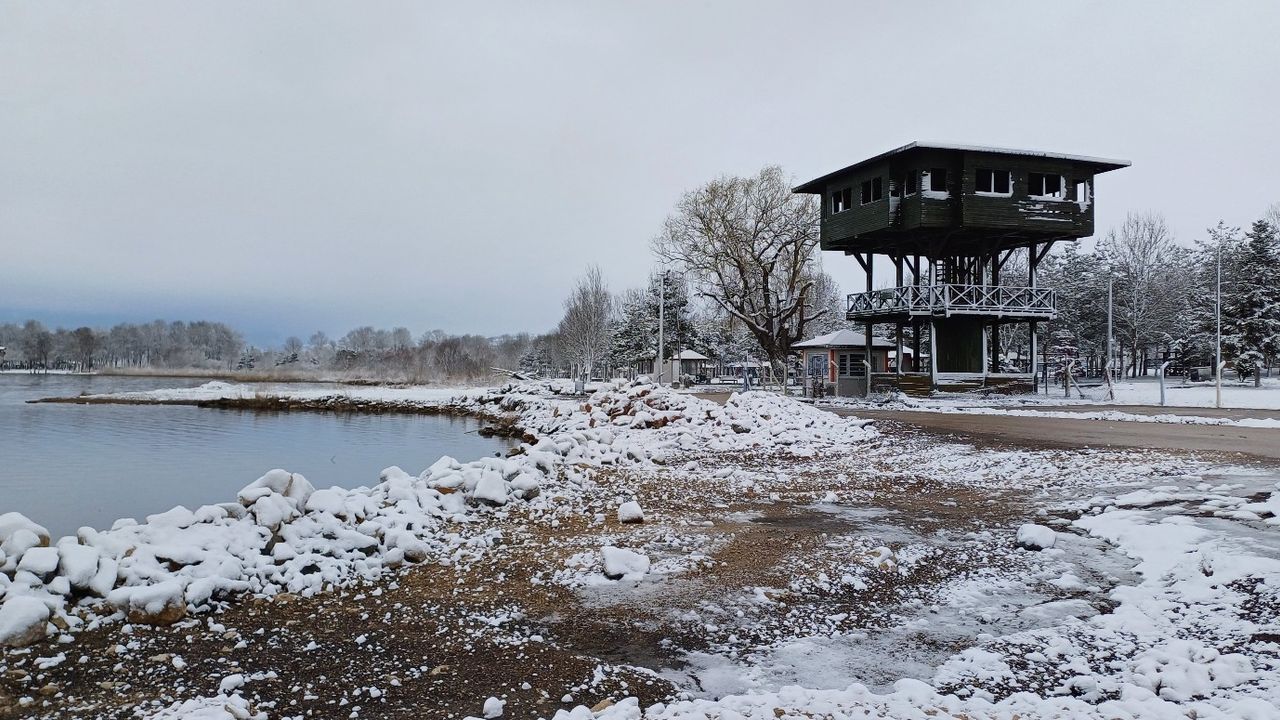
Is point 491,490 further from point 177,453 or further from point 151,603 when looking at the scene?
point 177,453

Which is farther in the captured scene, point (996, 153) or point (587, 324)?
point (587, 324)

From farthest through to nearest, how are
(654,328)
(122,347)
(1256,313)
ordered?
(122,347) → (654,328) → (1256,313)

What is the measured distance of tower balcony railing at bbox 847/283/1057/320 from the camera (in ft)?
97.8

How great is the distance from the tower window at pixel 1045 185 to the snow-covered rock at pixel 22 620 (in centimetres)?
3429

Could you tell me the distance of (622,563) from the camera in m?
5.95

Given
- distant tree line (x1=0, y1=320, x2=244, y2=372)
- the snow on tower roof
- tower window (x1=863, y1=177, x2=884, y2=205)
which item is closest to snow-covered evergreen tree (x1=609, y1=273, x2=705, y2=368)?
the snow on tower roof

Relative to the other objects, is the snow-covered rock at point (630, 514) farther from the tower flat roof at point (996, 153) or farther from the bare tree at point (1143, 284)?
the bare tree at point (1143, 284)

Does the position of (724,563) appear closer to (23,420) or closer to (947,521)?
(947,521)

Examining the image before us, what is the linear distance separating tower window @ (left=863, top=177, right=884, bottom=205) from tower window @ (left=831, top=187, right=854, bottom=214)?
1.96ft

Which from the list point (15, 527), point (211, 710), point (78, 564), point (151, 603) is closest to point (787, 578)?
point (211, 710)

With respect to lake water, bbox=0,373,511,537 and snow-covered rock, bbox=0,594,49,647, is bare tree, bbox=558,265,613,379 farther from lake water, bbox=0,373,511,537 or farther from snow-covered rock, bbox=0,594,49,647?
snow-covered rock, bbox=0,594,49,647

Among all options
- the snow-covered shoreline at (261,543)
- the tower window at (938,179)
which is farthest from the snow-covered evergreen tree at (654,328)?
the snow-covered shoreline at (261,543)

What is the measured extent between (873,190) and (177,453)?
27523 millimetres

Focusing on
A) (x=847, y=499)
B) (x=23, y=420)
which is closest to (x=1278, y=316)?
(x=847, y=499)
